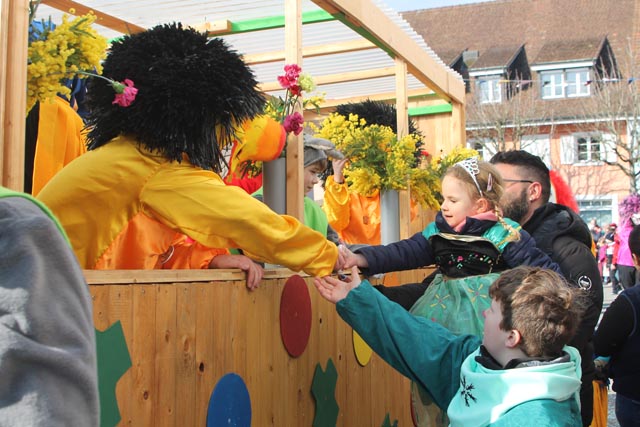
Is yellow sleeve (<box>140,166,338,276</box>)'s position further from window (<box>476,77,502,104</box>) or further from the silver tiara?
window (<box>476,77,502,104</box>)

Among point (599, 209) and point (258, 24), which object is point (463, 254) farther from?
point (599, 209)

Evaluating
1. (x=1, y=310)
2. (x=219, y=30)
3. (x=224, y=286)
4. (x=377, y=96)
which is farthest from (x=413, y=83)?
(x=1, y=310)

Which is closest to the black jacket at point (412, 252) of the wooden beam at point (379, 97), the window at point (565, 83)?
the wooden beam at point (379, 97)

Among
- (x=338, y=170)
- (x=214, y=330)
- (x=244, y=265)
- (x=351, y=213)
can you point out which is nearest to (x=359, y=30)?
(x=338, y=170)

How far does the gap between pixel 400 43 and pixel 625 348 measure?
307cm

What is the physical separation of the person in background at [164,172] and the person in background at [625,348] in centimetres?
178

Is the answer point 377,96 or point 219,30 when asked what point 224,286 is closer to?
point 219,30

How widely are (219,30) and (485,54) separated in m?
31.9

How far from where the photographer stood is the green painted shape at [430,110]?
897 cm

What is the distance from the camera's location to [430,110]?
358 inches

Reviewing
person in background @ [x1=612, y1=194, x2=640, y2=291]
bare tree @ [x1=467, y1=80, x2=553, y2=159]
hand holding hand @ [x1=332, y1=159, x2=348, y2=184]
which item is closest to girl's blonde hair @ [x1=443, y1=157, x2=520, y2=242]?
hand holding hand @ [x1=332, y1=159, x2=348, y2=184]

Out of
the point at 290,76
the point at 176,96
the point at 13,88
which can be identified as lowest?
the point at 13,88

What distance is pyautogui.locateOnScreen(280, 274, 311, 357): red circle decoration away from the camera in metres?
3.42

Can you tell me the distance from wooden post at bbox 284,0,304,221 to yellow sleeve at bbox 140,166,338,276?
92 centimetres
